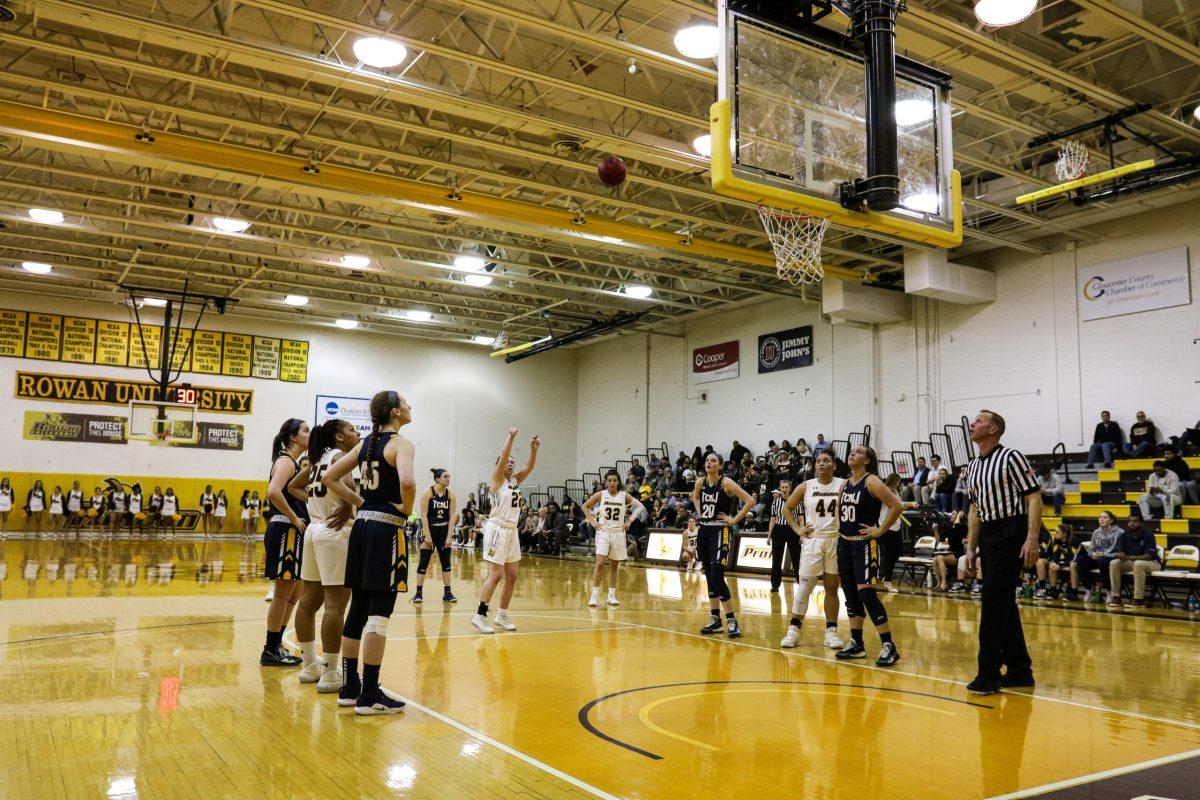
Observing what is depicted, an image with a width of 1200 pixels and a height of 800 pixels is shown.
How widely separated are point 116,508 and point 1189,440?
88.2ft

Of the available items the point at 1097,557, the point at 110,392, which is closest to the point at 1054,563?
the point at 1097,557

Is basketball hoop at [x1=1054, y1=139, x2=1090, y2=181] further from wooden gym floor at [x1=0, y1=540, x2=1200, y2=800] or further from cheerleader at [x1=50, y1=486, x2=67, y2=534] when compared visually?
cheerleader at [x1=50, y1=486, x2=67, y2=534]

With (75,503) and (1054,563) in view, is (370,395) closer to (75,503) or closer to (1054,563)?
(75,503)

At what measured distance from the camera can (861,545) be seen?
7.25 metres

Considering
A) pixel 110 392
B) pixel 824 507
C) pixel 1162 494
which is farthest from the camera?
pixel 110 392

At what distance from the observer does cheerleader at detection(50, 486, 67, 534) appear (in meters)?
24.8

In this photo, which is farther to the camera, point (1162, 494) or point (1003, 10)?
point (1162, 494)

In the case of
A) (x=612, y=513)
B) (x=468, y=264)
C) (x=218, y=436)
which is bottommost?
(x=612, y=513)

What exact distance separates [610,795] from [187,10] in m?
12.7

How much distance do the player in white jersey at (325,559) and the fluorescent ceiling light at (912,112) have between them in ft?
18.0

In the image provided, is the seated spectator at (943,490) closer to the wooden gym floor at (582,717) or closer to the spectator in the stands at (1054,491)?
the spectator in the stands at (1054,491)

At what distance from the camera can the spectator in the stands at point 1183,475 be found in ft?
46.9

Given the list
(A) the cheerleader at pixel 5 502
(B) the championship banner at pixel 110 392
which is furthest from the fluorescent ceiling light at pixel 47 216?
(A) the cheerleader at pixel 5 502

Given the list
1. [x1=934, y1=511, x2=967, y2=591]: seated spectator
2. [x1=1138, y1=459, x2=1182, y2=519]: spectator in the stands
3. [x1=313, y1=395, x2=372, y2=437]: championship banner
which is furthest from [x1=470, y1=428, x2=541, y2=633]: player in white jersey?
[x1=313, y1=395, x2=372, y2=437]: championship banner
